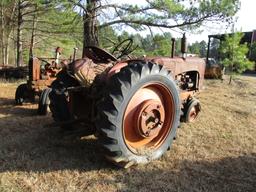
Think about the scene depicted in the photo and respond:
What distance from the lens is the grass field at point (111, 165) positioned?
10.5 feet

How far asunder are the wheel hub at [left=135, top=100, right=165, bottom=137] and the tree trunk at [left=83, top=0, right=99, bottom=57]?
271 inches

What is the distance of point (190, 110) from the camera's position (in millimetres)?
5629

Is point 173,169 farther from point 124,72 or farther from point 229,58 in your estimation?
point 229,58

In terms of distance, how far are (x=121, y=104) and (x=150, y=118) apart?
589 millimetres

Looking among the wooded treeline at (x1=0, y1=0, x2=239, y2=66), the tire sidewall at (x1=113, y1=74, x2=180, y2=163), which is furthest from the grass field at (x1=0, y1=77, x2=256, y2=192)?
the wooded treeline at (x1=0, y1=0, x2=239, y2=66)

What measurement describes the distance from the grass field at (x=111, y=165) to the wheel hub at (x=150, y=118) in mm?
396

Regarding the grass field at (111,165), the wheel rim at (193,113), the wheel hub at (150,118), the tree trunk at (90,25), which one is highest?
the tree trunk at (90,25)

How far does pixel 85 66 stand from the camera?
417cm

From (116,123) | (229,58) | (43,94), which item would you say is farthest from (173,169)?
(229,58)

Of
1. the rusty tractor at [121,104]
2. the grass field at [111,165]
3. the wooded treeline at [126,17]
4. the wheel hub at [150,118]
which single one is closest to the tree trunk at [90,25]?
the wooded treeline at [126,17]

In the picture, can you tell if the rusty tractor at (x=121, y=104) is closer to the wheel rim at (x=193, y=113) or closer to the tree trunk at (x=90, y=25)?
the wheel rim at (x=193, y=113)

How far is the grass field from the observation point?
3.19 m

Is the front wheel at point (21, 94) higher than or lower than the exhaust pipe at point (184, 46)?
lower

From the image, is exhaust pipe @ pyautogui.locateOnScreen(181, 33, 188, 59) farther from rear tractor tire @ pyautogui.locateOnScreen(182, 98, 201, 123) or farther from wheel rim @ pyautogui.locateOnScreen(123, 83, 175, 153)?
wheel rim @ pyautogui.locateOnScreen(123, 83, 175, 153)
